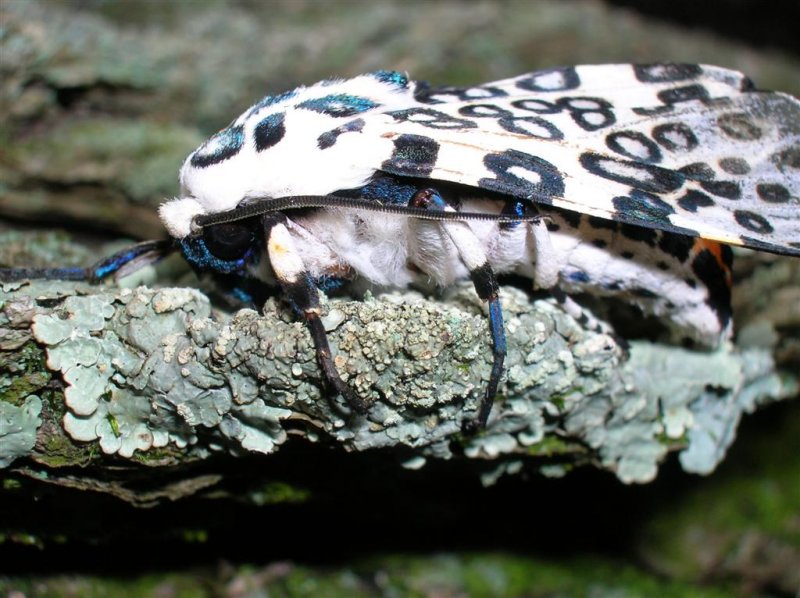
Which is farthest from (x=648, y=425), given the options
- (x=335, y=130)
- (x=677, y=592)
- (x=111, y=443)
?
(x=111, y=443)

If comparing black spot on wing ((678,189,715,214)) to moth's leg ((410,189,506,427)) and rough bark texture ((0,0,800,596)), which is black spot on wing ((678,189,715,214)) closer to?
rough bark texture ((0,0,800,596))

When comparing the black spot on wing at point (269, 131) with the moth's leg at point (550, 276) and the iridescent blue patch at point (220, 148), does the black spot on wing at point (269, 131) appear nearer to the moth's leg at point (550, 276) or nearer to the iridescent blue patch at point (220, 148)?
the iridescent blue patch at point (220, 148)

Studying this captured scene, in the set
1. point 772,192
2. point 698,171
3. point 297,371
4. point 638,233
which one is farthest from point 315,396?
point 772,192

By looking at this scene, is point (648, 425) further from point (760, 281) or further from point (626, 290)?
point (760, 281)

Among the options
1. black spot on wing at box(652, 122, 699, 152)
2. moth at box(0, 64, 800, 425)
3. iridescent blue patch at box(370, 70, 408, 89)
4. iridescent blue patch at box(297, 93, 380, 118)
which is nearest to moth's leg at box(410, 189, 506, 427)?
moth at box(0, 64, 800, 425)

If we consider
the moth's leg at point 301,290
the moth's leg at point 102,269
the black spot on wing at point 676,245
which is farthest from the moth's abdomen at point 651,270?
the moth's leg at point 102,269

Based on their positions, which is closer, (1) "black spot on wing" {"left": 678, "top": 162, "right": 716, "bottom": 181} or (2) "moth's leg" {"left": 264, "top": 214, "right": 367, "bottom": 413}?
(2) "moth's leg" {"left": 264, "top": 214, "right": 367, "bottom": 413}

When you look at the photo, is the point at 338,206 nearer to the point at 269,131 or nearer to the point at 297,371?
the point at 269,131
